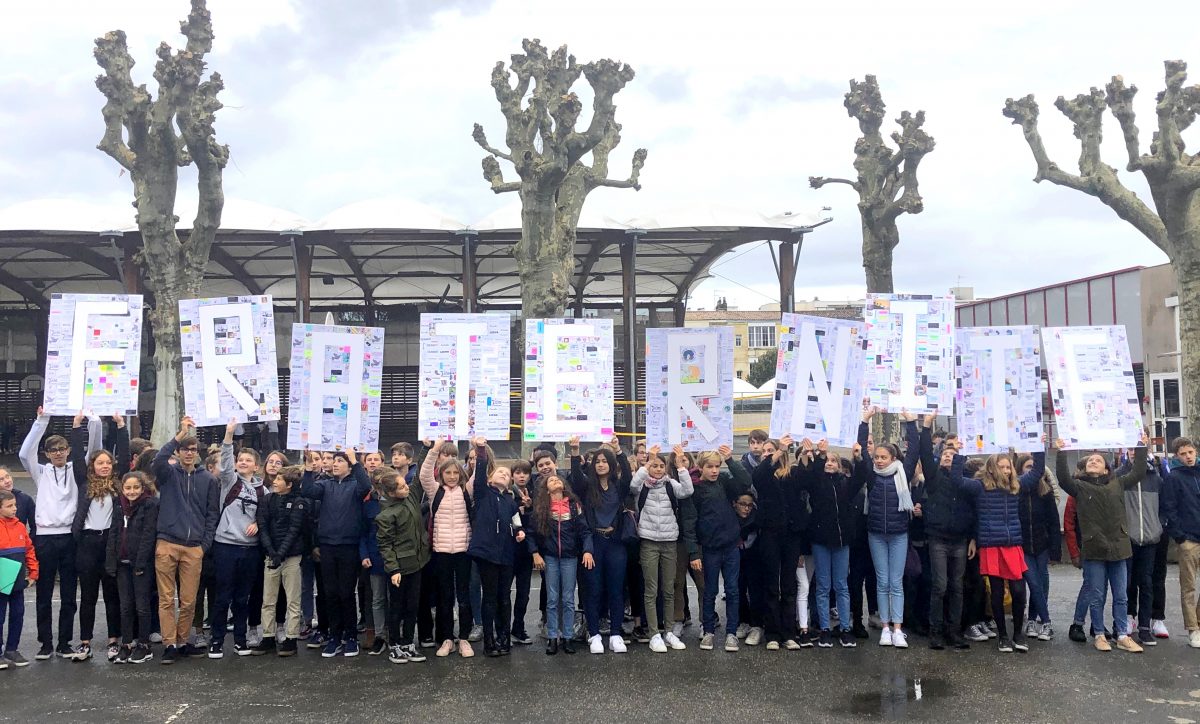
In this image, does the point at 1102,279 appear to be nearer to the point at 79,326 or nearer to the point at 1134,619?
the point at 1134,619

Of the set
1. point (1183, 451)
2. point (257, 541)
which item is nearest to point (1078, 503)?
point (1183, 451)

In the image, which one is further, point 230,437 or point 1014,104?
point 1014,104

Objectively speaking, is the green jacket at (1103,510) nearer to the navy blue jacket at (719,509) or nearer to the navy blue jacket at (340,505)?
the navy blue jacket at (719,509)

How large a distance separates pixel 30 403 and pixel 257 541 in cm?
2657

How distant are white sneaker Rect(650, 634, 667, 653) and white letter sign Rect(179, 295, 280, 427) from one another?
12.3 ft

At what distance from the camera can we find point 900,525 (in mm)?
7078

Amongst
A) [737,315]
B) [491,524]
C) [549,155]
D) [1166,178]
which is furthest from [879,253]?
[737,315]

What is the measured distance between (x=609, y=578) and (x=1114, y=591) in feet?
13.3


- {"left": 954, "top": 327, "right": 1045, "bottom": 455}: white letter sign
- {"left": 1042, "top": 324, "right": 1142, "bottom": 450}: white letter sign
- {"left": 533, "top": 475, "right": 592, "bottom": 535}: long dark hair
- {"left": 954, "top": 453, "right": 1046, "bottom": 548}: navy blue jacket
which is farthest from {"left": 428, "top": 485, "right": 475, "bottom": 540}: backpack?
{"left": 1042, "top": 324, "right": 1142, "bottom": 450}: white letter sign

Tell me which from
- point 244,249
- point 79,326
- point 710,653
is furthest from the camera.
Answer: point 244,249

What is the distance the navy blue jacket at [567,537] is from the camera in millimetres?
7035

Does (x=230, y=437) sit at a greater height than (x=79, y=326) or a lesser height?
lesser

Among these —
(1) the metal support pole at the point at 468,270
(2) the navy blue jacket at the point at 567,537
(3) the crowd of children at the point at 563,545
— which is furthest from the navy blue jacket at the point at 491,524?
(1) the metal support pole at the point at 468,270

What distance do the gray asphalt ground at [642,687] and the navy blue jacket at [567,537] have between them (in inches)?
31.8
